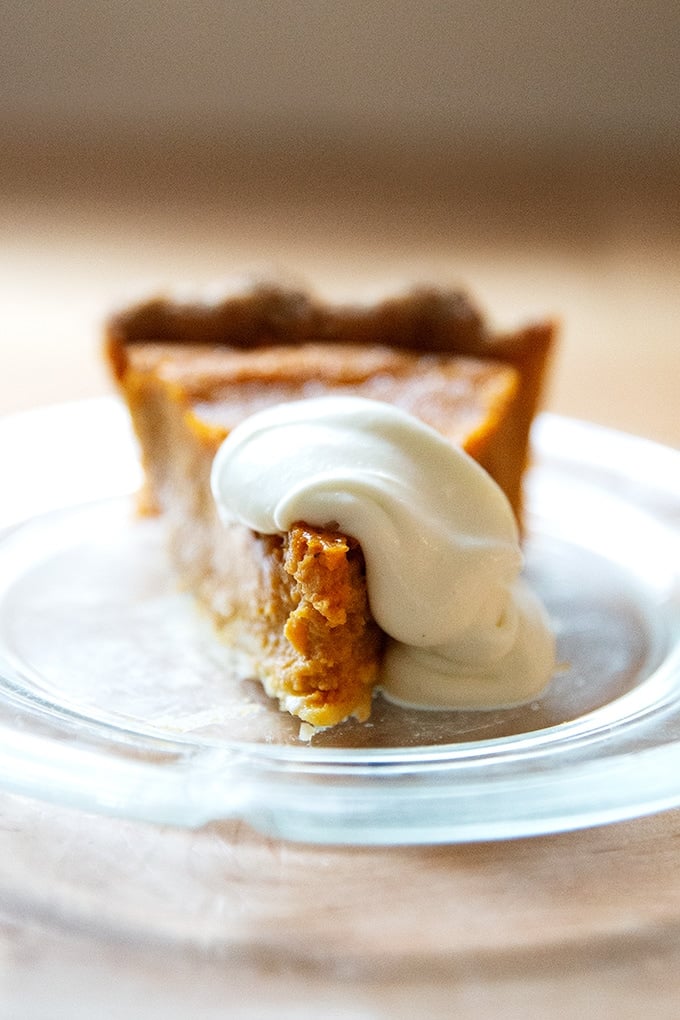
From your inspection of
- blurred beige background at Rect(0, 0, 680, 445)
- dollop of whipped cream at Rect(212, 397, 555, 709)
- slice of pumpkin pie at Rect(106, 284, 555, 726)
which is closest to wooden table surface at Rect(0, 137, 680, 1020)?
blurred beige background at Rect(0, 0, 680, 445)

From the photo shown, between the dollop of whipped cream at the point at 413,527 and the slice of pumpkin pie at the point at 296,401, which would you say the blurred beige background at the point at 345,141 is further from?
the dollop of whipped cream at the point at 413,527

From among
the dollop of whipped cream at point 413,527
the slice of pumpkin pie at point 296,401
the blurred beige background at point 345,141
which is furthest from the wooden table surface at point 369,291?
the dollop of whipped cream at point 413,527

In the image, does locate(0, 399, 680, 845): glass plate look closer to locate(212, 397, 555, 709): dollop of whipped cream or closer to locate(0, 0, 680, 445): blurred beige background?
locate(212, 397, 555, 709): dollop of whipped cream

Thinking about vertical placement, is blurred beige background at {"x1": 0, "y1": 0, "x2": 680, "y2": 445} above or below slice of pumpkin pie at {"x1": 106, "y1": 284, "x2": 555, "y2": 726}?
below

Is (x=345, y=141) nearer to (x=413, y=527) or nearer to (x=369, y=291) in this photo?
(x=369, y=291)

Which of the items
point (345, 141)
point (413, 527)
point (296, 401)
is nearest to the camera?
point (413, 527)

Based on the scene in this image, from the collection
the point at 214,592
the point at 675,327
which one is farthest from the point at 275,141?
the point at 214,592

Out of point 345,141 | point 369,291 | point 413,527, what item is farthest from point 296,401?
point 345,141
